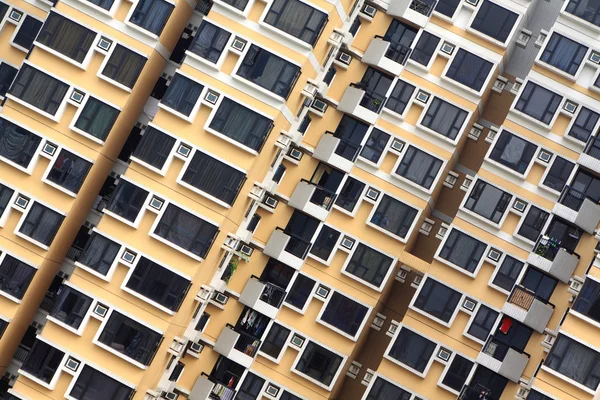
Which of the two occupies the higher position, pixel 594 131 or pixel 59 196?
pixel 594 131

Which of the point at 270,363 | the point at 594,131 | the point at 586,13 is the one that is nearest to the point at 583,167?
the point at 594,131

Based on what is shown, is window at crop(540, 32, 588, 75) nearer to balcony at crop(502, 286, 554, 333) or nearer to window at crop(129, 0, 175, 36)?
balcony at crop(502, 286, 554, 333)

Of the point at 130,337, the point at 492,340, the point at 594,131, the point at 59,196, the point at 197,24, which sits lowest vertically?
the point at 130,337

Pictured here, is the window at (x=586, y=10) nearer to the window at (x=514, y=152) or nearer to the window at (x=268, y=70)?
the window at (x=514, y=152)

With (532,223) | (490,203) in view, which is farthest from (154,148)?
(532,223)

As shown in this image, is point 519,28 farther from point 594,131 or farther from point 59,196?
point 59,196

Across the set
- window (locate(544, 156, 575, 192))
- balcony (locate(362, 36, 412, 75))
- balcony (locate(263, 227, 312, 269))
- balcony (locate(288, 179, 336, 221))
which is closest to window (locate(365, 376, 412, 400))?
balcony (locate(263, 227, 312, 269))

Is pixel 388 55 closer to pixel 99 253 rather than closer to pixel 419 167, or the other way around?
pixel 419 167
